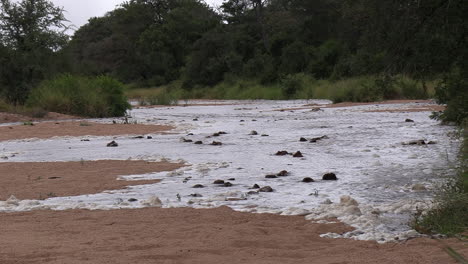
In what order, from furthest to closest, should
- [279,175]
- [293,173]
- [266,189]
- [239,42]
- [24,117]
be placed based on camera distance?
[239,42] → [24,117] → [293,173] → [279,175] → [266,189]

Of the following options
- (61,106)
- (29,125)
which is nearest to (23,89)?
(61,106)

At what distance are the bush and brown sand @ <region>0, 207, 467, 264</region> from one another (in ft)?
78.3

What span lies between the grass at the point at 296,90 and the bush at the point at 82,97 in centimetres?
1243

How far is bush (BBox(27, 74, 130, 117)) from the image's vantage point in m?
29.5

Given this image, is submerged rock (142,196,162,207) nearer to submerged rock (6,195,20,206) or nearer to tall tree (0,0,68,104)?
submerged rock (6,195,20,206)

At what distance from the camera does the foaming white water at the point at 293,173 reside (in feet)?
19.5

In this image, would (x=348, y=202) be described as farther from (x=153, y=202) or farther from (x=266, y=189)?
(x=153, y=202)

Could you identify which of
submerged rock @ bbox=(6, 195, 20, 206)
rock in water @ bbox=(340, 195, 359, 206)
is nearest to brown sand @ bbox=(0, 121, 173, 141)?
submerged rock @ bbox=(6, 195, 20, 206)

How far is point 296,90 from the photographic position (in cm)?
4722

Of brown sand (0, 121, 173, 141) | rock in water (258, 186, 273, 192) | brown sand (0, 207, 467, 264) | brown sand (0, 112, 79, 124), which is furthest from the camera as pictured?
brown sand (0, 112, 79, 124)

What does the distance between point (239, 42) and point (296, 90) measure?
15.0 m

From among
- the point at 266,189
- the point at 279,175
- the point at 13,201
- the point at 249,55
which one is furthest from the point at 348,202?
the point at 249,55

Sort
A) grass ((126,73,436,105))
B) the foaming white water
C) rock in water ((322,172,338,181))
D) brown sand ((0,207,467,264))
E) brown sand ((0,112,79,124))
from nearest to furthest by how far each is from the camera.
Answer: brown sand ((0,207,467,264))
the foaming white water
rock in water ((322,172,338,181))
brown sand ((0,112,79,124))
grass ((126,73,436,105))

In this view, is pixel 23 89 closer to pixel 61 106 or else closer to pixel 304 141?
pixel 61 106
